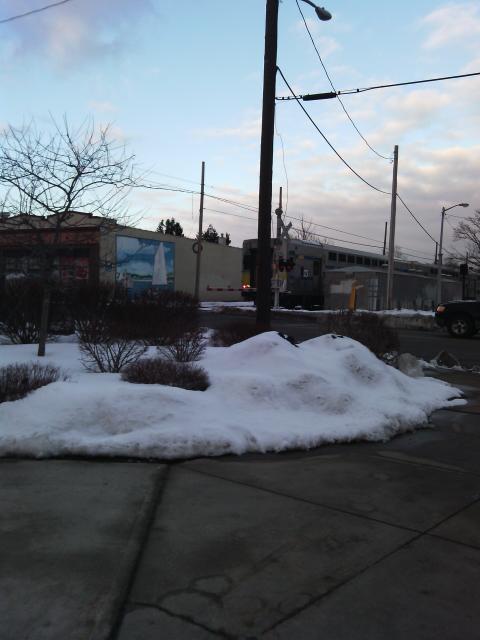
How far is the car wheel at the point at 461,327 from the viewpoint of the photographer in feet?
66.8

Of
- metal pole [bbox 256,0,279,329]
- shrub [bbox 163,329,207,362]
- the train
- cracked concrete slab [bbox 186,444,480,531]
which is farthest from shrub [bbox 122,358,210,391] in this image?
the train

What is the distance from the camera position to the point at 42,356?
9164 mm

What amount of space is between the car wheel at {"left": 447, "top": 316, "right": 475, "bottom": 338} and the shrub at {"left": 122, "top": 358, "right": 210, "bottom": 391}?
15.4m

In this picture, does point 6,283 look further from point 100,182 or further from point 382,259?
point 382,259

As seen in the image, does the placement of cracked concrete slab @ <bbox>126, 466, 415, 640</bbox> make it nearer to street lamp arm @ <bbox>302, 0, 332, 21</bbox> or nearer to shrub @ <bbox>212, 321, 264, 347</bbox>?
shrub @ <bbox>212, 321, 264, 347</bbox>

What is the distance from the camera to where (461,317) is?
808 inches

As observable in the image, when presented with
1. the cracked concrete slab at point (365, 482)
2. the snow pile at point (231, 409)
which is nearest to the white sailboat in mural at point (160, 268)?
the snow pile at point (231, 409)

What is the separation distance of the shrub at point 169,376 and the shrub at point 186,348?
1.56 metres

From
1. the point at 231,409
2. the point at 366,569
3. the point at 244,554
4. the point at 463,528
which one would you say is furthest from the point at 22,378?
the point at 463,528

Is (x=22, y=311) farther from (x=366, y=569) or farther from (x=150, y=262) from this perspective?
(x=150, y=262)

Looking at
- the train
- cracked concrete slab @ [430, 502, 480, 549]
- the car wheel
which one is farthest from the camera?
the train

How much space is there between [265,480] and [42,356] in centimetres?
534

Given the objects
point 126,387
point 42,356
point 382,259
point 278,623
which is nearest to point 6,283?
point 42,356

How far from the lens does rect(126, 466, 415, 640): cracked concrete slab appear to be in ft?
9.81
